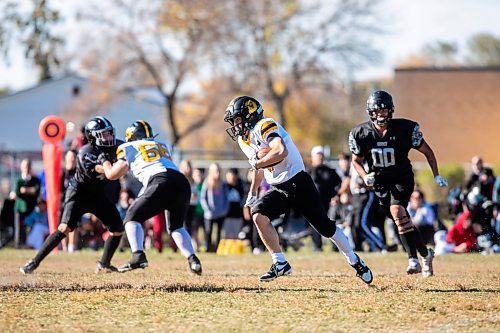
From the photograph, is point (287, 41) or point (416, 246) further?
point (287, 41)

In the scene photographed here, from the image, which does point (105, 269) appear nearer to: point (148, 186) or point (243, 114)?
point (148, 186)

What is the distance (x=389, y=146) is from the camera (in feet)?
33.2

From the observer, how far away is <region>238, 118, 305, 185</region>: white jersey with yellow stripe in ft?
30.5

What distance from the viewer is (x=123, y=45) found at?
4628 cm

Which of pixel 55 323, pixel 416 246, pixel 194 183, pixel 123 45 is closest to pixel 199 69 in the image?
pixel 123 45

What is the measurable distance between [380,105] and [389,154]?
21.9 inches

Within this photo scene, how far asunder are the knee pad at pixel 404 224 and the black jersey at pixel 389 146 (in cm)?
46

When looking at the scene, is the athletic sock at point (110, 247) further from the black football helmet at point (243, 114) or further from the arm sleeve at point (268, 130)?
the arm sleeve at point (268, 130)

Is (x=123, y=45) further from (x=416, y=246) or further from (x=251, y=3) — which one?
(x=416, y=246)

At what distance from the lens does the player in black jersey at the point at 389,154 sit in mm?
10078

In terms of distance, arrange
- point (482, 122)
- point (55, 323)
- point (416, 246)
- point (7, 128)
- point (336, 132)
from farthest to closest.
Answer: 1. point (7, 128)
2. point (336, 132)
3. point (482, 122)
4. point (416, 246)
5. point (55, 323)

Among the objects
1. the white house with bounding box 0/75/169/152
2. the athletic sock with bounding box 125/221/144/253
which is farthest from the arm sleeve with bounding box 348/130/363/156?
the white house with bounding box 0/75/169/152

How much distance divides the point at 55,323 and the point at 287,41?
41.9 meters

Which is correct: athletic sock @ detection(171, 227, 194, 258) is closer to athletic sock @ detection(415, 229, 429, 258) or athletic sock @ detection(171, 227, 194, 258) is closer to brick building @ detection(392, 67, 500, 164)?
athletic sock @ detection(415, 229, 429, 258)
